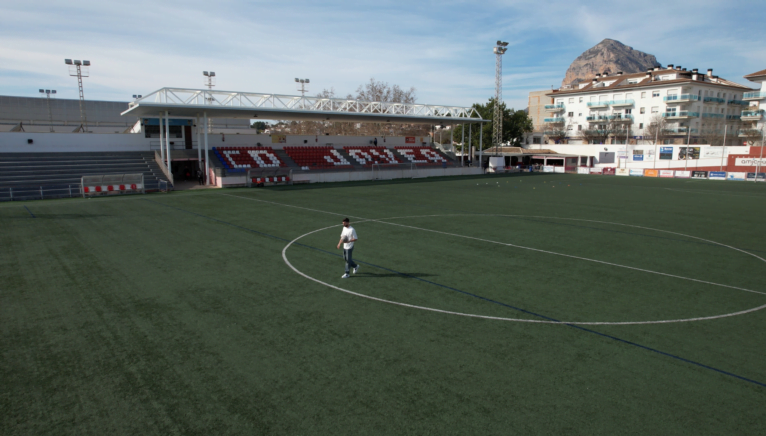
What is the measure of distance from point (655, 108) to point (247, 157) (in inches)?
2793

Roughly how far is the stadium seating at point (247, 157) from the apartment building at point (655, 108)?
57.2 metres

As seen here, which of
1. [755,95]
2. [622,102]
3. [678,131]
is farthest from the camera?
[622,102]

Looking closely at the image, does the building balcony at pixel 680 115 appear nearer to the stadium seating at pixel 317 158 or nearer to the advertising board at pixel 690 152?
the advertising board at pixel 690 152

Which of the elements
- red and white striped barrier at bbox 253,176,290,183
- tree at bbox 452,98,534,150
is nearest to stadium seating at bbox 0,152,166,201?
red and white striped barrier at bbox 253,176,290,183

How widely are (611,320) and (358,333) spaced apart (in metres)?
5.35

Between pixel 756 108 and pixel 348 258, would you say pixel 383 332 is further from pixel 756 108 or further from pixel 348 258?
pixel 756 108

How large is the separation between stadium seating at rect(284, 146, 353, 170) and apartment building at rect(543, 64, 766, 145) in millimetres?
49316

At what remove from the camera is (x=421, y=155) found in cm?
6062

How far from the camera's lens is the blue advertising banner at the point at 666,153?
62.7 meters

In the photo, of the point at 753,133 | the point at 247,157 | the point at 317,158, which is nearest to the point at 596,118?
the point at 753,133

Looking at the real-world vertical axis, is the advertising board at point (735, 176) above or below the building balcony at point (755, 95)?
below

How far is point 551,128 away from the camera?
308 feet

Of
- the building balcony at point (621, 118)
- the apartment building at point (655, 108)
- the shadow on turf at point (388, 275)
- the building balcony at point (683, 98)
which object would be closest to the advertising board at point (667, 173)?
the apartment building at point (655, 108)

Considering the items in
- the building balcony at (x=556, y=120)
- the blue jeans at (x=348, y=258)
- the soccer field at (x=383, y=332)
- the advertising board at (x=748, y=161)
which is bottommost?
the soccer field at (x=383, y=332)
